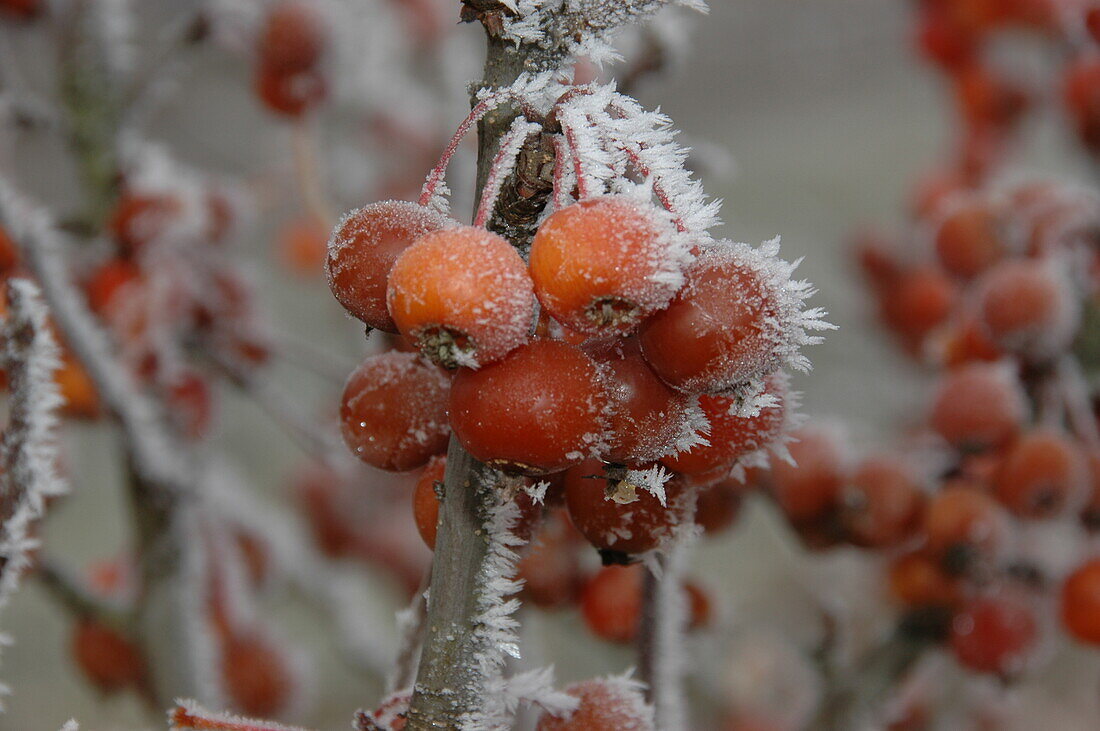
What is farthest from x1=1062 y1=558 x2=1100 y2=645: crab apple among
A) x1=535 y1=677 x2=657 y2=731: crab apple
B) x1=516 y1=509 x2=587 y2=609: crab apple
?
x1=535 y1=677 x2=657 y2=731: crab apple

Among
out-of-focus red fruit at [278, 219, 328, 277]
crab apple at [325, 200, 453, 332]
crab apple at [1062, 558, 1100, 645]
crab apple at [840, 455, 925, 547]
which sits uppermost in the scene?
out-of-focus red fruit at [278, 219, 328, 277]

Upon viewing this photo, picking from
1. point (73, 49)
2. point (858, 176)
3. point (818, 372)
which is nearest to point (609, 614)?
point (73, 49)

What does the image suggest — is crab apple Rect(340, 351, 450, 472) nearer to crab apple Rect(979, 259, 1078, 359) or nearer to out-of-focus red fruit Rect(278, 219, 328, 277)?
crab apple Rect(979, 259, 1078, 359)

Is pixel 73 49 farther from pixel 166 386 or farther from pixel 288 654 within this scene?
pixel 288 654

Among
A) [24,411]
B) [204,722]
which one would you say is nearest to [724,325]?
[204,722]

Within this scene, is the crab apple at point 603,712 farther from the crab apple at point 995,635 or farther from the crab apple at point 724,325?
the crab apple at point 995,635

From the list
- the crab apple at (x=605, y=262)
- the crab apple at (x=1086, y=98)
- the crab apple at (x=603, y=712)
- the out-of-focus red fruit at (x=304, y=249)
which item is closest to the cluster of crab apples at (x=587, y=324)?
the crab apple at (x=605, y=262)
